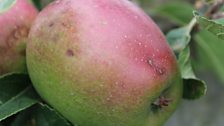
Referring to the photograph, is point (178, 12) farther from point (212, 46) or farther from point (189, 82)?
point (189, 82)

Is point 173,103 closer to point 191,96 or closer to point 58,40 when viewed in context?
point 191,96

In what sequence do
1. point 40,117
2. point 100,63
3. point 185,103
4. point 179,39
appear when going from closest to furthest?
point 100,63
point 40,117
point 179,39
point 185,103

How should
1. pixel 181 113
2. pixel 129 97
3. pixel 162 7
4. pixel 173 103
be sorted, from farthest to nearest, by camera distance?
pixel 181 113, pixel 162 7, pixel 173 103, pixel 129 97

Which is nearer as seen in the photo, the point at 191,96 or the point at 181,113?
the point at 191,96

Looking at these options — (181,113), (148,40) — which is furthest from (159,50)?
(181,113)

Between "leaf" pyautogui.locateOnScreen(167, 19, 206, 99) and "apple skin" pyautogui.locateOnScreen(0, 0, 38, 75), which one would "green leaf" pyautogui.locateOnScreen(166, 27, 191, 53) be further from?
"apple skin" pyautogui.locateOnScreen(0, 0, 38, 75)

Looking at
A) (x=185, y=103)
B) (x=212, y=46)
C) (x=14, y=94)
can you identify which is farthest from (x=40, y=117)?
(x=185, y=103)

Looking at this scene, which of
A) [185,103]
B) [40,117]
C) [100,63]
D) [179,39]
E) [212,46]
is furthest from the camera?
[185,103]
